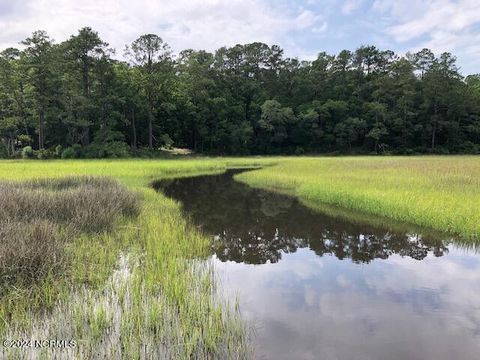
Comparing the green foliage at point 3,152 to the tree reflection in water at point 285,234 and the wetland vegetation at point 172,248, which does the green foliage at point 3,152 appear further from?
the tree reflection in water at point 285,234

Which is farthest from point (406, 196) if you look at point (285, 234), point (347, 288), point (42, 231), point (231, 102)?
point (231, 102)

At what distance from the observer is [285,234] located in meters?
13.5

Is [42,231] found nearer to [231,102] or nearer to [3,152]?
[3,152]

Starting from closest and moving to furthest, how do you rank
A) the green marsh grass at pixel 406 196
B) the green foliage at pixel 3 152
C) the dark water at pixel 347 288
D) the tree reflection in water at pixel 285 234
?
1. the dark water at pixel 347 288
2. the tree reflection in water at pixel 285 234
3. the green marsh grass at pixel 406 196
4. the green foliage at pixel 3 152

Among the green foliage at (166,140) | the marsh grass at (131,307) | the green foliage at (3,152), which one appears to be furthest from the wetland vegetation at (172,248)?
the green foliage at (166,140)

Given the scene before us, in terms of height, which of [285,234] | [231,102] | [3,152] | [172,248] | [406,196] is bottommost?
[285,234]

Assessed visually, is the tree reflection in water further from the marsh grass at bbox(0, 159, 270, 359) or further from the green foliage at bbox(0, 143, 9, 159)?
the green foliage at bbox(0, 143, 9, 159)

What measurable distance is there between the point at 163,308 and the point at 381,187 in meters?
14.8

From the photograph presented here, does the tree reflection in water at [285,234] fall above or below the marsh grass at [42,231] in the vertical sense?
below

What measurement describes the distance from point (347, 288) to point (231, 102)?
63169 mm

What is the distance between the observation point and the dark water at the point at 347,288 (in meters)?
5.82

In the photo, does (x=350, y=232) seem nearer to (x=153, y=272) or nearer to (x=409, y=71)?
(x=153, y=272)

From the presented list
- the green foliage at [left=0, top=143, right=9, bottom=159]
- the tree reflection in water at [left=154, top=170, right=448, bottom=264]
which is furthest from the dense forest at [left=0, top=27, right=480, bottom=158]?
the tree reflection in water at [left=154, top=170, right=448, bottom=264]

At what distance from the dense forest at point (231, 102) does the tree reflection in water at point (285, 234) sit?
32.4 meters
